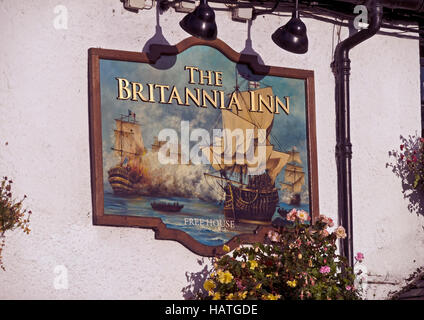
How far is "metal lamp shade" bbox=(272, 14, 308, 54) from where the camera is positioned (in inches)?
305

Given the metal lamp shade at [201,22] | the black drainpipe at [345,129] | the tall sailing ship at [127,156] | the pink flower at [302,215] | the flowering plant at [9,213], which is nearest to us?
the flowering plant at [9,213]

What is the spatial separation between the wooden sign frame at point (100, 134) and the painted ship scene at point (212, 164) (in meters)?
0.06

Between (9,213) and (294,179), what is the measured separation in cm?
330

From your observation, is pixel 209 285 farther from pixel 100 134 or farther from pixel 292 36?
pixel 292 36

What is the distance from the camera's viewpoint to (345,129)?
8.59 m

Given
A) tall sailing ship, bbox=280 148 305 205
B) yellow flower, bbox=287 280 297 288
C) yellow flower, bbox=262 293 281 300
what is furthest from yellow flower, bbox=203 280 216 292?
tall sailing ship, bbox=280 148 305 205

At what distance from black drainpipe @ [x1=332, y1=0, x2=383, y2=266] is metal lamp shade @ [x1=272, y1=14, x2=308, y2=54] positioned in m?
1.04

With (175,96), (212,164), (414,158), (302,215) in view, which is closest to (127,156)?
(175,96)

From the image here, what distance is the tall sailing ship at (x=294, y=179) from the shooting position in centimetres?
830

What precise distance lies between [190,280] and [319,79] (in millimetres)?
2943

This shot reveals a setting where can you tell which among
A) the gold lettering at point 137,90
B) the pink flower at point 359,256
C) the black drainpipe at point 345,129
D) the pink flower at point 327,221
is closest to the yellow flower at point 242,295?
the pink flower at point 327,221

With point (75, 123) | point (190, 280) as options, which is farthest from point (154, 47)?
point (190, 280)

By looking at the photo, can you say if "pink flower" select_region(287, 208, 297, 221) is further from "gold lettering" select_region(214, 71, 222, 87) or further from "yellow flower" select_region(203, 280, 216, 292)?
"gold lettering" select_region(214, 71, 222, 87)

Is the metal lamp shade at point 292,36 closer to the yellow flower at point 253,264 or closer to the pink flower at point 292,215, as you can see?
the pink flower at point 292,215
